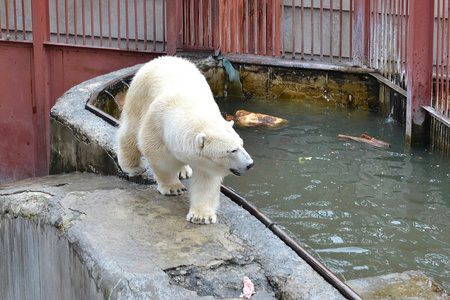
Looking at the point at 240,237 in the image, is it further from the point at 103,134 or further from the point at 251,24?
the point at 251,24

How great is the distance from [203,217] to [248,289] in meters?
0.70

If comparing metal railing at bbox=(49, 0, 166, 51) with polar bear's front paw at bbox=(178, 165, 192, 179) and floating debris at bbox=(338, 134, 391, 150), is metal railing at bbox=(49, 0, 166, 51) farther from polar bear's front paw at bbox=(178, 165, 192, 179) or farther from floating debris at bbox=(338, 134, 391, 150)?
polar bear's front paw at bbox=(178, 165, 192, 179)

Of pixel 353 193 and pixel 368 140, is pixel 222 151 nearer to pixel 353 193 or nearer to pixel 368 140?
pixel 353 193

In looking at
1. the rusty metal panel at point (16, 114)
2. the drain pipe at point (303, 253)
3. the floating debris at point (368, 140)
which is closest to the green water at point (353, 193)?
the floating debris at point (368, 140)

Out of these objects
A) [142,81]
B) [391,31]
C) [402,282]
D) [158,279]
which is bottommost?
[402,282]

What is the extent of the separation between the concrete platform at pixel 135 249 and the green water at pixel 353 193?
945 millimetres

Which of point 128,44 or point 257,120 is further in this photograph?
point 128,44

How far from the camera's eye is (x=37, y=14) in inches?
328

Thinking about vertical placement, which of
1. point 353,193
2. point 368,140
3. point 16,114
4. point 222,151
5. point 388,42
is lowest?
point 353,193

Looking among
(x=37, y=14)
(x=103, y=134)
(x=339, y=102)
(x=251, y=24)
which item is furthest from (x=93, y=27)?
(x=103, y=134)

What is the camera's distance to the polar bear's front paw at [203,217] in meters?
3.56

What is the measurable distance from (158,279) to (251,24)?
613cm

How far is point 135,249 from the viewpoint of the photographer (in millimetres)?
3234

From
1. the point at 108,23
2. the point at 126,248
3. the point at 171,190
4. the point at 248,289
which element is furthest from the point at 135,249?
the point at 108,23
